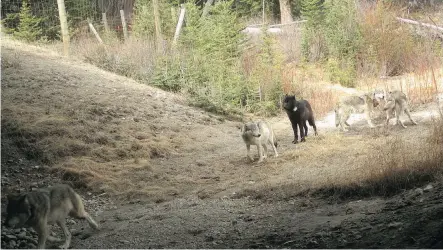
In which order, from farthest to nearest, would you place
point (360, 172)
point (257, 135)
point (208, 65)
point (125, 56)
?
point (125, 56) < point (208, 65) < point (257, 135) < point (360, 172)

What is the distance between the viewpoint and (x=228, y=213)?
6.18 m

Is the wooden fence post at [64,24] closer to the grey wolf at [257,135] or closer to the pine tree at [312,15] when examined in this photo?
the grey wolf at [257,135]

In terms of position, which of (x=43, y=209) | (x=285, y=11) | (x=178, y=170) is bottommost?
(x=178, y=170)

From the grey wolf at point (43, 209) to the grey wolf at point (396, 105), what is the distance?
25.6 ft

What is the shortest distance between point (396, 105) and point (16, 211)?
878cm

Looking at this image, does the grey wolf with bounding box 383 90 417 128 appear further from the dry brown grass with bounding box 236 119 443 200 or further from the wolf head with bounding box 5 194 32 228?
the wolf head with bounding box 5 194 32 228

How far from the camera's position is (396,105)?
1112cm

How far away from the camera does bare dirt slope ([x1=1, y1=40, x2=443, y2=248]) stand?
511 centimetres

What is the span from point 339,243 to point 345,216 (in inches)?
31.6

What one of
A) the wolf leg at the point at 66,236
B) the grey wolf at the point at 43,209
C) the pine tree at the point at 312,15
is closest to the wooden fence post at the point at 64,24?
the pine tree at the point at 312,15

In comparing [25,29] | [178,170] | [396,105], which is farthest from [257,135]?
[25,29]

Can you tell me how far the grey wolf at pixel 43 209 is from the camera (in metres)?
4.56

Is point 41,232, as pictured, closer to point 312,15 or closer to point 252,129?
point 252,129

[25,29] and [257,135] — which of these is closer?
[257,135]
